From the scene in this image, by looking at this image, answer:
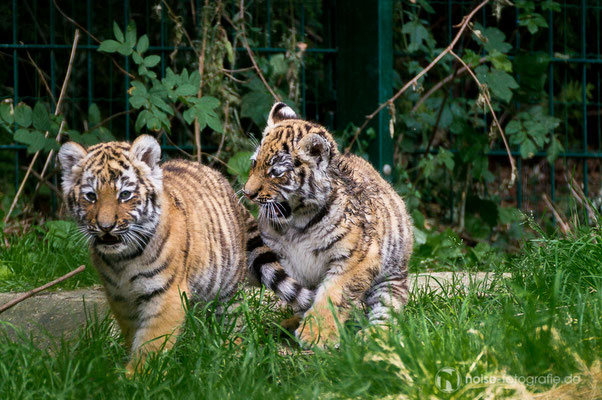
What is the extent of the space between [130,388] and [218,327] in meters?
0.58

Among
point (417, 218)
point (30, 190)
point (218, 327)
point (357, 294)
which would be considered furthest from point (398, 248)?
point (30, 190)

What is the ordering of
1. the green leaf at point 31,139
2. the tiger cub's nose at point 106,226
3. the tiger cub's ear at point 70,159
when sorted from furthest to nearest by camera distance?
the green leaf at point 31,139 → the tiger cub's ear at point 70,159 → the tiger cub's nose at point 106,226

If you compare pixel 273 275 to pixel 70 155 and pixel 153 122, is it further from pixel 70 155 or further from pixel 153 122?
pixel 153 122

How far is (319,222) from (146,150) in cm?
94

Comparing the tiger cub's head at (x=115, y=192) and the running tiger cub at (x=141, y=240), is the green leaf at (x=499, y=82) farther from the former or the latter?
the tiger cub's head at (x=115, y=192)

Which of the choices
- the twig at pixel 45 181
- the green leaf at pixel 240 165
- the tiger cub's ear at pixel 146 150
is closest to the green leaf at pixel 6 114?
the twig at pixel 45 181

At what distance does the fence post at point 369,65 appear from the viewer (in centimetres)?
597

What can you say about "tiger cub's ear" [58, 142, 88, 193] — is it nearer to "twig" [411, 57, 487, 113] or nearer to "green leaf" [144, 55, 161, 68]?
"green leaf" [144, 55, 161, 68]

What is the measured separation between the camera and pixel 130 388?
3.07m

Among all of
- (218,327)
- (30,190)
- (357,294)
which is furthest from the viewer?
(30,190)

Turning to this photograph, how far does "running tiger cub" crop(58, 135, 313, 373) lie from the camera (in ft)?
11.7

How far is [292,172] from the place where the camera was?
12.9 ft

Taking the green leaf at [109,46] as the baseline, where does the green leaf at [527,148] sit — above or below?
below

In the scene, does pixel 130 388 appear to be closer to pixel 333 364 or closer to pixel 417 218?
pixel 333 364
